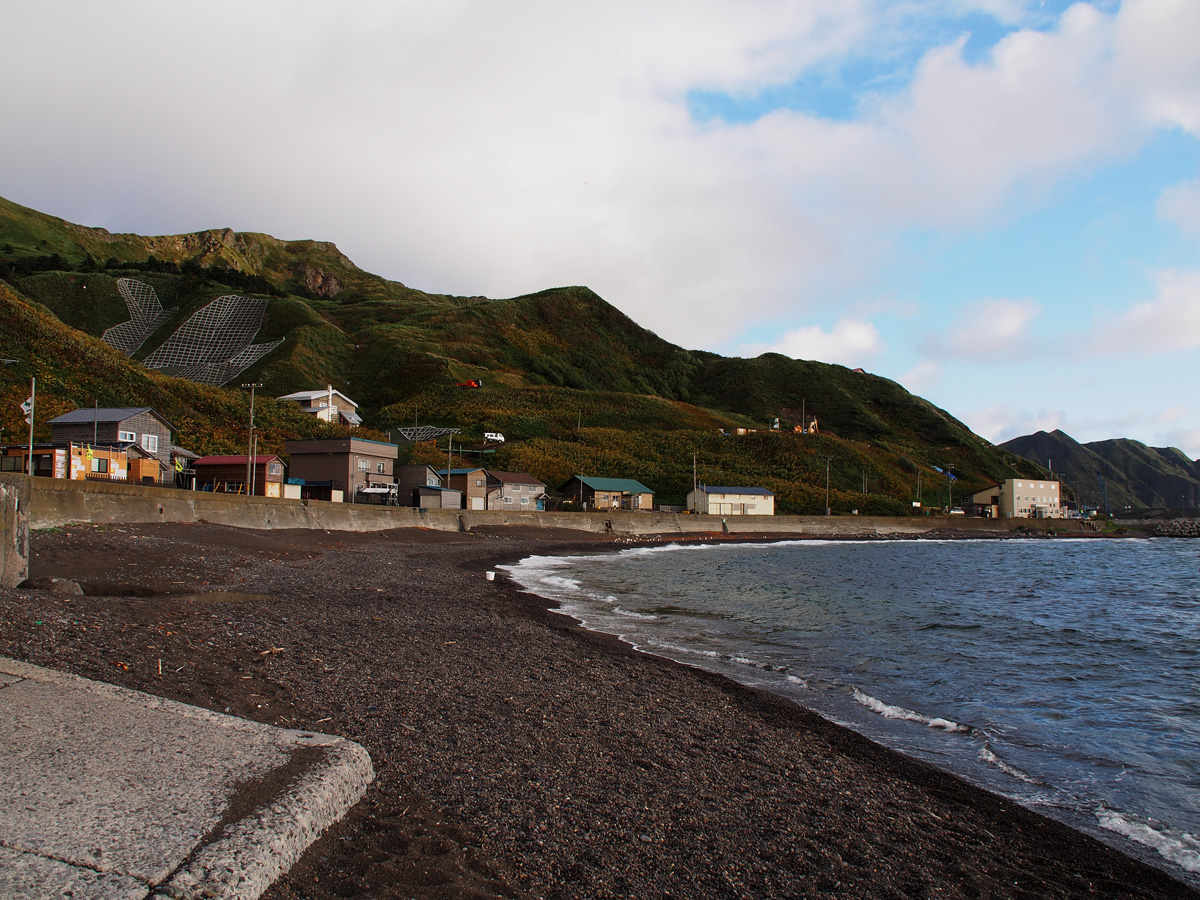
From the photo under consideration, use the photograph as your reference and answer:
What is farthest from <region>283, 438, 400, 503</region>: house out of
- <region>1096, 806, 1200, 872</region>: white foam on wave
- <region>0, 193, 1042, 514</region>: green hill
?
<region>1096, 806, 1200, 872</region>: white foam on wave

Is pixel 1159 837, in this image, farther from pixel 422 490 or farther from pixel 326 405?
pixel 326 405

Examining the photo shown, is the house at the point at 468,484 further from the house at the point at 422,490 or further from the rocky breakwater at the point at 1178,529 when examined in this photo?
the rocky breakwater at the point at 1178,529

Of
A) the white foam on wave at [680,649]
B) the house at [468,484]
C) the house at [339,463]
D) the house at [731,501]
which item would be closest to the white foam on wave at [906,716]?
the white foam on wave at [680,649]

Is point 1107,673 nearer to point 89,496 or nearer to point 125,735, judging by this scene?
point 125,735

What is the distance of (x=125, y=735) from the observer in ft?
15.9

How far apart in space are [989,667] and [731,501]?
74.1 meters

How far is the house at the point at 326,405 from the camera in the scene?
10175cm

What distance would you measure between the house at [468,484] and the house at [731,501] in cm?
2950

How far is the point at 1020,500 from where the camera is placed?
4783 inches

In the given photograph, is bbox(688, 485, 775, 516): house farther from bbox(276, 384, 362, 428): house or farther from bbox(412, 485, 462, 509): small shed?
bbox(276, 384, 362, 428): house

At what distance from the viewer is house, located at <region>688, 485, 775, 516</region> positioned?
86562 millimetres

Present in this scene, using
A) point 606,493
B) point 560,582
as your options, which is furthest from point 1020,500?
point 560,582

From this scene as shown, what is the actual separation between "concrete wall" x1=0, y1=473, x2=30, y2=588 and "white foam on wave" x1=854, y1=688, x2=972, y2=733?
12.7 metres

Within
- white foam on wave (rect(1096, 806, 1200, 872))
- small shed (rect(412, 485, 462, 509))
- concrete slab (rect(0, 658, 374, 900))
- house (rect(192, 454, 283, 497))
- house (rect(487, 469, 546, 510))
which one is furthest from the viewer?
house (rect(487, 469, 546, 510))
